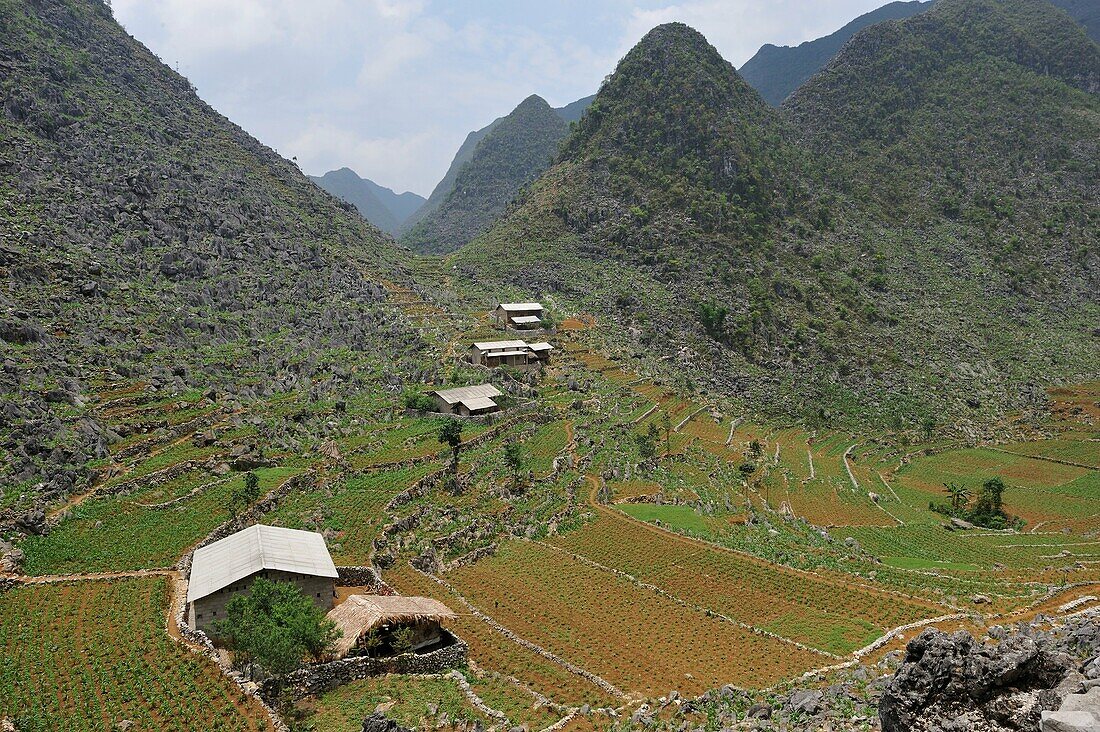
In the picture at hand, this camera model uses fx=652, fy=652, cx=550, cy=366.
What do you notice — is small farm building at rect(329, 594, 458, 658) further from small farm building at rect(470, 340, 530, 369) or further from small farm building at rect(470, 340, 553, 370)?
small farm building at rect(470, 340, 530, 369)

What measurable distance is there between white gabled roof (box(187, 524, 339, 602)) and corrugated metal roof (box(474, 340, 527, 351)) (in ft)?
146

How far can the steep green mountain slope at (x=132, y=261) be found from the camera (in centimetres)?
4994

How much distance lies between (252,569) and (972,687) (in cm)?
2664

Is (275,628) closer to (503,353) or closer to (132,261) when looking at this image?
(503,353)

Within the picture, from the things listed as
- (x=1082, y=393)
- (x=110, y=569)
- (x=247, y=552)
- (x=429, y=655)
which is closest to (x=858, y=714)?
(x=429, y=655)

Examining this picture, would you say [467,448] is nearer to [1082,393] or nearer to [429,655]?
[429,655]

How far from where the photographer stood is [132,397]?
5250cm

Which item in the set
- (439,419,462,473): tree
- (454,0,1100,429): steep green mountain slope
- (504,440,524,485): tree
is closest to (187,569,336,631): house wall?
(439,419,462,473): tree

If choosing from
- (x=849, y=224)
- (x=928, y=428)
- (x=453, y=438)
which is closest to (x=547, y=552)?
(x=453, y=438)

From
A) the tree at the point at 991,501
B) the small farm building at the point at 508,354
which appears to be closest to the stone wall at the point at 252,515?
the small farm building at the point at 508,354

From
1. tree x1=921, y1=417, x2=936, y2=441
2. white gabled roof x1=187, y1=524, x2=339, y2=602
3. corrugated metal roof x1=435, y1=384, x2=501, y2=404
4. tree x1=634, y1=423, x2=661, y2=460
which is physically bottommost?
tree x1=921, y1=417, x2=936, y2=441

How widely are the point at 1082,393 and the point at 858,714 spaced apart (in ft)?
346

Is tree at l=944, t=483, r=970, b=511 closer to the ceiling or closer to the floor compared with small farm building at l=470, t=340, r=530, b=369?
closer to the floor

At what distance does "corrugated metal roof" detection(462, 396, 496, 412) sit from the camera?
61.6 metres
